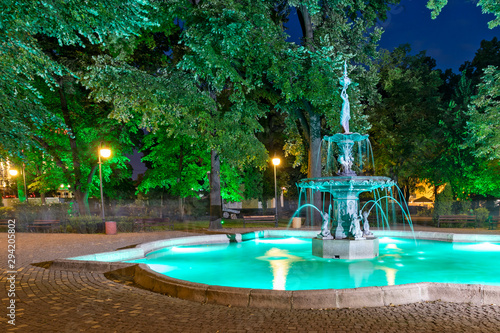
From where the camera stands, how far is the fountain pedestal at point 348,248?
13.3m

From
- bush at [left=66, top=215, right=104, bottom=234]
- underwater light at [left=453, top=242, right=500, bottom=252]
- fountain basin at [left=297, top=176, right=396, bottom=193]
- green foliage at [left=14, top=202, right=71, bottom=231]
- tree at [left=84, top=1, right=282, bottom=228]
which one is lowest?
underwater light at [left=453, top=242, right=500, bottom=252]

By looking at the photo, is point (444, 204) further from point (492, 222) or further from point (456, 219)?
point (492, 222)

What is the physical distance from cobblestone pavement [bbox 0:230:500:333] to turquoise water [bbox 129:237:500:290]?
241 centimetres

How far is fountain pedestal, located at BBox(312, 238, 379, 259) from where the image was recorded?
13.3 meters

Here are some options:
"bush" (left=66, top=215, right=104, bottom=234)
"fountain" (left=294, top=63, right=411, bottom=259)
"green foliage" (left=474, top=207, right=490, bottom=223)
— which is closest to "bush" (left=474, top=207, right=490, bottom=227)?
"green foliage" (left=474, top=207, right=490, bottom=223)

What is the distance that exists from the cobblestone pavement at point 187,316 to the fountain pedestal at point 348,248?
18.4ft

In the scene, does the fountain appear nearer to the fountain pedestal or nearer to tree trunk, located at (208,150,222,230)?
the fountain pedestal

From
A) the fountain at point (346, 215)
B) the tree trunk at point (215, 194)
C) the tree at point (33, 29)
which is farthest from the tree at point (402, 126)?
the tree at point (33, 29)

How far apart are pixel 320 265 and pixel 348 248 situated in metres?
1.34

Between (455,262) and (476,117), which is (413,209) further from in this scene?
(455,262)

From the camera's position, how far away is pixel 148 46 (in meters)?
27.8

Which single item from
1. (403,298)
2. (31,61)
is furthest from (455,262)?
(31,61)

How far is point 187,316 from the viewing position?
696 centimetres

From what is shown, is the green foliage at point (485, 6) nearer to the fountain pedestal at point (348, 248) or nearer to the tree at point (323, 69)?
the tree at point (323, 69)
